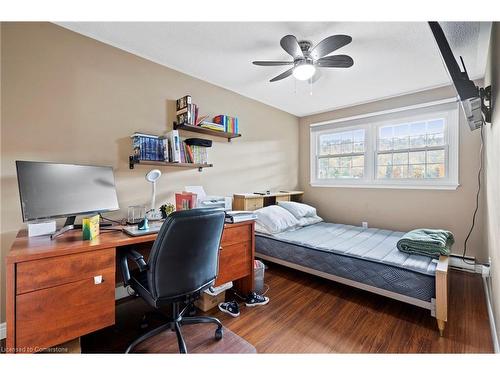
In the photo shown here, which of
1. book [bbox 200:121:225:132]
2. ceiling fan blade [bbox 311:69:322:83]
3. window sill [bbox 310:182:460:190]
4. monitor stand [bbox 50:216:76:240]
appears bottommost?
monitor stand [bbox 50:216:76:240]

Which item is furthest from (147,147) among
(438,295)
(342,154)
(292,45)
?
(342,154)

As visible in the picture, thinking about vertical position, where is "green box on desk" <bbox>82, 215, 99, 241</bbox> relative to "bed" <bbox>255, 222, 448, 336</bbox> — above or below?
above

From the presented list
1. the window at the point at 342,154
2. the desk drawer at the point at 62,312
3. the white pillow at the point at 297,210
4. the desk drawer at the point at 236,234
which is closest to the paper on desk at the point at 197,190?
the desk drawer at the point at 236,234

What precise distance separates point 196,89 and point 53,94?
1.40 meters

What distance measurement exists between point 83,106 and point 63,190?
33.4 inches

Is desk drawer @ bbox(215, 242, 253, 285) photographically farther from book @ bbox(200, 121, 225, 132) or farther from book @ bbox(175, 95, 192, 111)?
book @ bbox(175, 95, 192, 111)

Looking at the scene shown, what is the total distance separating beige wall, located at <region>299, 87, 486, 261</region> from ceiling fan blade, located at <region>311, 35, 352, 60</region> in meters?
2.15

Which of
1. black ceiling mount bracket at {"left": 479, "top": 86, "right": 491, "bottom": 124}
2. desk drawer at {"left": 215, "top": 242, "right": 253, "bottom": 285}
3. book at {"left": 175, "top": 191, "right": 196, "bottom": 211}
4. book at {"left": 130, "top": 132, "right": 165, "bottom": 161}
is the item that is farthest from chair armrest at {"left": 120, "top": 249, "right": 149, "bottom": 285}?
black ceiling mount bracket at {"left": 479, "top": 86, "right": 491, "bottom": 124}

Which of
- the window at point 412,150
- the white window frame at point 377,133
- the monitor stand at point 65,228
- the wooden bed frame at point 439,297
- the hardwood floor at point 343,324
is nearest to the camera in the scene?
the monitor stand at point 65,228

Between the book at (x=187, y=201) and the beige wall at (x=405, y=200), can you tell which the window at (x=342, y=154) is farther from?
the book at (x=187, y=201)

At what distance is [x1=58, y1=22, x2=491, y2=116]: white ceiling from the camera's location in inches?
73.4

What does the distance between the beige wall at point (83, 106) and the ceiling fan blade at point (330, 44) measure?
1466mm

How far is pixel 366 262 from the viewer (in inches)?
83.5

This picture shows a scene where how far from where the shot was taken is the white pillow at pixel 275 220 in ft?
9.70
